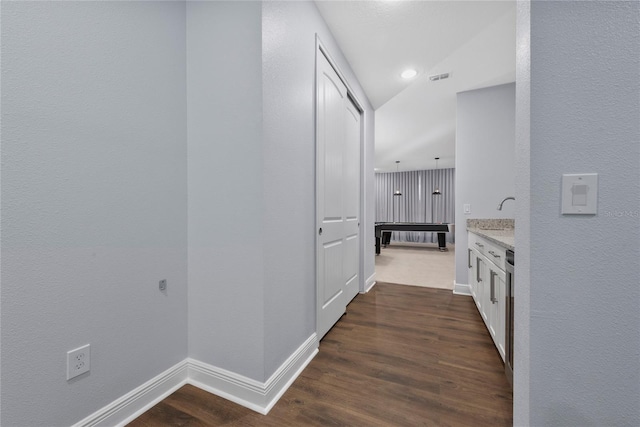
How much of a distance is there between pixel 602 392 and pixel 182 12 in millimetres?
2465

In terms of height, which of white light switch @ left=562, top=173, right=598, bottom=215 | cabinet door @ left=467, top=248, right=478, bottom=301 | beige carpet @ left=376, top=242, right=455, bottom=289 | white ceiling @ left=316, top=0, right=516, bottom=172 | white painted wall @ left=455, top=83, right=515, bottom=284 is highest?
white ceiling @ left=316, top=0, right=516, bottom=172

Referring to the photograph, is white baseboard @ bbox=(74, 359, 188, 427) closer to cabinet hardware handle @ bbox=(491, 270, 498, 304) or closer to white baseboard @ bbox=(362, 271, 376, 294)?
cabinet hardware handle @ bbox=(491, 270, 498, 304)

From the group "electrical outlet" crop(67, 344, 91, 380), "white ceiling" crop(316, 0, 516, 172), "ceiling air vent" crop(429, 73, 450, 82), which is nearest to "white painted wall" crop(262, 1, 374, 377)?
"white ceiling" crop(316, 0, 516, 172)

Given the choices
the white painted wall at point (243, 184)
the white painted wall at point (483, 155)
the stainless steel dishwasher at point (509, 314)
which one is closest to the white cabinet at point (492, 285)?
the stainless steel dishwasher at point (509, 314)

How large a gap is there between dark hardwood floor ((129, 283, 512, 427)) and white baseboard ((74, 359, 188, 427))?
39 millimetres

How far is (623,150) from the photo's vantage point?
2.38 feet

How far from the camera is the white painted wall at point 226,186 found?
136 centimetres

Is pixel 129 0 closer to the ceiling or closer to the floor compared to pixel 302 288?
closer to the ceiling

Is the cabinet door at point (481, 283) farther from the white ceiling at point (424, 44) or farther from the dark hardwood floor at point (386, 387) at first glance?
the white ceiling at point (424, 44)

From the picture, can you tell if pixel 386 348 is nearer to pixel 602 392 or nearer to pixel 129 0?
pixel 602 392

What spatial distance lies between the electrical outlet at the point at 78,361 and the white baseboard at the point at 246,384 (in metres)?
0.55

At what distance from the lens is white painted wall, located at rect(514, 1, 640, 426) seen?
729mm

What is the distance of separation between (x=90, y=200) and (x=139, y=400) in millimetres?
1003

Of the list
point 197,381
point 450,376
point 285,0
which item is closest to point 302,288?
point 197,381
